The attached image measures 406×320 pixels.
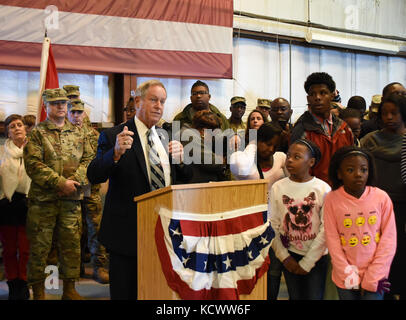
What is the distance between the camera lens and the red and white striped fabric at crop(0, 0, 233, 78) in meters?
7.25

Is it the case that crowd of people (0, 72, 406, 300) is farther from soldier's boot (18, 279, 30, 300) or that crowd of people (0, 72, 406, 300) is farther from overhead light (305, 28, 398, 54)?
overhead light (305, 28, 398, 54)

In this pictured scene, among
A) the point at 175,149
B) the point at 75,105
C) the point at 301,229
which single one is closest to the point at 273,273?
the point at 301,229

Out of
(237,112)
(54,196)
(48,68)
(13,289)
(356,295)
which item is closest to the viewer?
(356,295)

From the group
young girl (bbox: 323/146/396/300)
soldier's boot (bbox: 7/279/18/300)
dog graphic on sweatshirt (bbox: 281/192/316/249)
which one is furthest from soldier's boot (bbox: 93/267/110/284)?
young girl (bbox: 323/146/396/300)

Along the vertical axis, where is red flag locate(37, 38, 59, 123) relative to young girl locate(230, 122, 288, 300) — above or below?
above

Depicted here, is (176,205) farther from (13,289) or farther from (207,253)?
(13,289)

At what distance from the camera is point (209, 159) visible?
4348 millimetres

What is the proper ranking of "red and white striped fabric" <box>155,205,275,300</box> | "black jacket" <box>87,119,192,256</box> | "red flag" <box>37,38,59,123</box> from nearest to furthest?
"red and white striped fabric" <box>155,205,275,300</box>
"black jacket" <box>87,119,192,256</box>
"red flag" <box>37,38,59,123</box>

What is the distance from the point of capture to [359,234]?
3592 millimetres

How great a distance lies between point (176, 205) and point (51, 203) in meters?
2.84

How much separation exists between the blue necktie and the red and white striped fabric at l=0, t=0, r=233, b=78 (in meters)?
4.47

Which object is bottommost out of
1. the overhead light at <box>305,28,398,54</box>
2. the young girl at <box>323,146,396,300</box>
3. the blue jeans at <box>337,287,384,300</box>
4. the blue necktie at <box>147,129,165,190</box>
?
the blue jeans at <box>337,287,384,300</box>

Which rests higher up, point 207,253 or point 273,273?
point 207,253

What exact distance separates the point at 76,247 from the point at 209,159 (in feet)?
5.27
